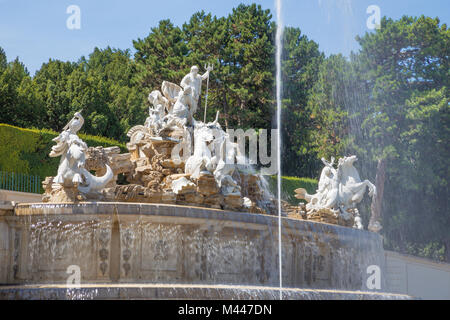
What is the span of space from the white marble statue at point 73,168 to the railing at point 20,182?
7.91 metres

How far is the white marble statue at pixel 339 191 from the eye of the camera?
78.7 feet

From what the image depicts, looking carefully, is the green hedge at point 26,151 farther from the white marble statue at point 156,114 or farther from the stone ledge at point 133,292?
the stone ledge at point 133,292

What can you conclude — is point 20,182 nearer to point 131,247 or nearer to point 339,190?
point 131,247

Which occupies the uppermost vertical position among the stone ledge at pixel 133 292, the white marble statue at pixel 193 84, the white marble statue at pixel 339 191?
the white marble statue at pixel 193 84

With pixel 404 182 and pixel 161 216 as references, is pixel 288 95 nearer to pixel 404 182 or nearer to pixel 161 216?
pixel 404 182

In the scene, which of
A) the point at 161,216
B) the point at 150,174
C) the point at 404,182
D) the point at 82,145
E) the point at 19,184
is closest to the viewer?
the point at 161,216

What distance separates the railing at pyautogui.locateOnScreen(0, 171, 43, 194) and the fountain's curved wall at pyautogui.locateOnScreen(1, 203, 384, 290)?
8.53 m

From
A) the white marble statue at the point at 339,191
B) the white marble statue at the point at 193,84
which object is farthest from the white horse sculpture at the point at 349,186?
the white marble statue at the point at 193,84

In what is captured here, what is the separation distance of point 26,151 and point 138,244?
12376mm

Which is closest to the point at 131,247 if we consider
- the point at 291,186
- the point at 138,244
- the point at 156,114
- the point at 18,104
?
the point at 138,244

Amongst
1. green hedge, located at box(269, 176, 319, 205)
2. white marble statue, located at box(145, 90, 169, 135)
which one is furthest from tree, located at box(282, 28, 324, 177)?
white marble statue, located at box(145, 90, 169, 135)
